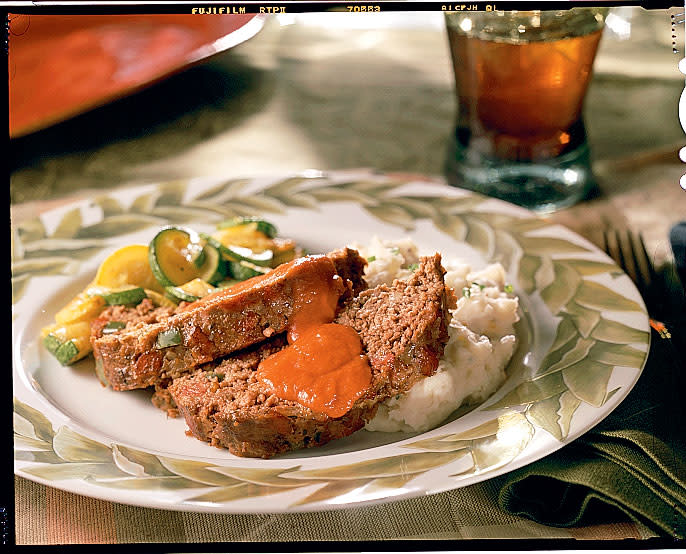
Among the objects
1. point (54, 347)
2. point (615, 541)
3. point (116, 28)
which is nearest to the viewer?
point (615, 541)

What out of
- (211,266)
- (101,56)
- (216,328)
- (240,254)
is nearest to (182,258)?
(211,266)

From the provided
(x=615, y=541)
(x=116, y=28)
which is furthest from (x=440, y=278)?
(x=116, y=28)

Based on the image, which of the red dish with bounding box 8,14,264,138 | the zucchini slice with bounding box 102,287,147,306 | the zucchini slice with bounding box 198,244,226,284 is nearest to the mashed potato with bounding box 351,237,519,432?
the zucchini slice with bounding box 198,244,226,284

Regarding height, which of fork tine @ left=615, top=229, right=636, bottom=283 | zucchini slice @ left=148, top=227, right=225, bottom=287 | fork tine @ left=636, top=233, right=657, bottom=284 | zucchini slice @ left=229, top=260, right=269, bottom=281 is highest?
zucchini slice @ left=148, top=227, right=225, bottom=287

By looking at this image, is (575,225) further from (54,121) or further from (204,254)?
(54,121)

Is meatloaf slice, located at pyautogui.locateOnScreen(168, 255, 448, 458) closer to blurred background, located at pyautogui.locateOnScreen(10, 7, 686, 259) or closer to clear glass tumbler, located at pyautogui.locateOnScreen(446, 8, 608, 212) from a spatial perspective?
clear glass tumbler, located at pyautogui.locateOnScreen(446, 8, 608, 212)

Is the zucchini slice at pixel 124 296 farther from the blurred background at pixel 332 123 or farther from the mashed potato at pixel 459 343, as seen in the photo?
the blurred background at pixel 332 123

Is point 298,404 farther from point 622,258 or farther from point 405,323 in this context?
point 622,258
